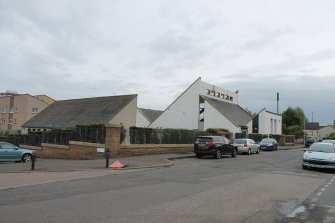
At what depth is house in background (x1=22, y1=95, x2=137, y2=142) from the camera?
4812 centimetres

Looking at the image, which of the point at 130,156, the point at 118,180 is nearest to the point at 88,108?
the point at 130,156

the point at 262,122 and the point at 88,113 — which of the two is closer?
the point at 88,113

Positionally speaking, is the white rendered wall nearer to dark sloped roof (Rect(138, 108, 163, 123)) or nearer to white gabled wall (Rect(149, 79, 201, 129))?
white gabled wall (Rect(149, 79, 201, 129))

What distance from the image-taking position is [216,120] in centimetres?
5159

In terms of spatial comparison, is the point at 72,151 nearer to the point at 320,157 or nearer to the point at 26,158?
the point at 26,158

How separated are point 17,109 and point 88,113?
33509 millimetres

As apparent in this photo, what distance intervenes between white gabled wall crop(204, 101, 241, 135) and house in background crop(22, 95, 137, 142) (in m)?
9.92

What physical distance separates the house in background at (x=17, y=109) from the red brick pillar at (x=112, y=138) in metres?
55.9

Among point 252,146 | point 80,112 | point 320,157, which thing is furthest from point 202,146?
point 80,112

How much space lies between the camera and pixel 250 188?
12344 millimetres

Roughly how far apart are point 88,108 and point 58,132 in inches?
948

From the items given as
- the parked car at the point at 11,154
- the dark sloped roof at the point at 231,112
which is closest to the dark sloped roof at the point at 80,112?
the dark sloped roof at the point at 231,112

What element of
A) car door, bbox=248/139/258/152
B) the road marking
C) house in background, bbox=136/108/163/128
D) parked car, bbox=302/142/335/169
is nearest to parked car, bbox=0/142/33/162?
parked car, bbox=302/142/335/169

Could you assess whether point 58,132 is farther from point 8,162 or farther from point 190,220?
point 190,220
